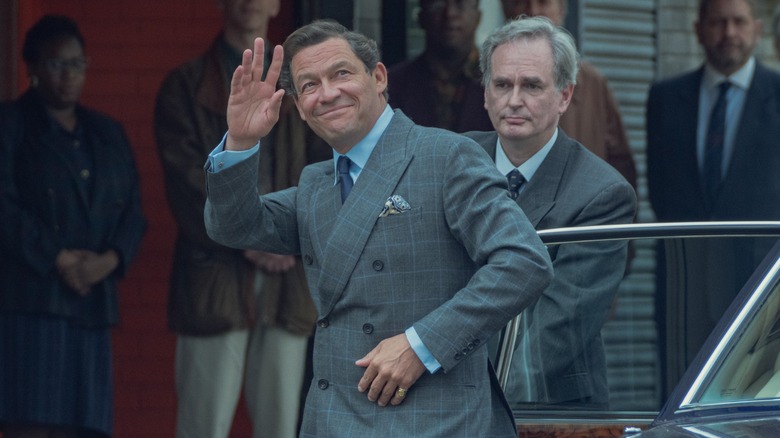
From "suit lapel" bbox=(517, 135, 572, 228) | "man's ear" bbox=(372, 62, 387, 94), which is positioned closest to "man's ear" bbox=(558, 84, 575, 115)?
"suit lapel" bbox=(517, 135, 572, 228)

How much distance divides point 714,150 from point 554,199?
8.59ft

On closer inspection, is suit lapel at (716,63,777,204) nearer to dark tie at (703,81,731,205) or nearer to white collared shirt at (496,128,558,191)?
dark tie at (703,81,731,205)

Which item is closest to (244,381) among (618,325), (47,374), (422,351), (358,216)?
(47,374)

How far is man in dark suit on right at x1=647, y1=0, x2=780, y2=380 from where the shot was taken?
6484 millimetres

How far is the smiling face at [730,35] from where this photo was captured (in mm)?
6562

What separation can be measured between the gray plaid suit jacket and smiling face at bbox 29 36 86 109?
296 centimetres

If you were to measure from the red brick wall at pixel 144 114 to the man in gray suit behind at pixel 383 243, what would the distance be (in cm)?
336

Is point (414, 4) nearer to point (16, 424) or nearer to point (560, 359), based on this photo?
point (16, 424)

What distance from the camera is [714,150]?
6.54m

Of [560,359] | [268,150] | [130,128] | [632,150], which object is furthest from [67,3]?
[560,359]

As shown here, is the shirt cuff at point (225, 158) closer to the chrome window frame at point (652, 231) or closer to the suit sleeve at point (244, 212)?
the suit sleeve at point (244, 212)

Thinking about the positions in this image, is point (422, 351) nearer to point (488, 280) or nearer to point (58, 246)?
point (488, 280)

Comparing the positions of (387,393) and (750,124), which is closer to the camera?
(387,393)

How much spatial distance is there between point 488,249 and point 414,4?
11.9 feet
